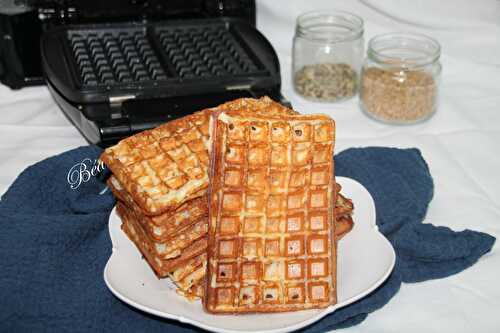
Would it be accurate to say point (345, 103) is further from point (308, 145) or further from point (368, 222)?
point (308, 145)

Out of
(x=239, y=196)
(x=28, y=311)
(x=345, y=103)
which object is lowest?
(x=345, y=103)

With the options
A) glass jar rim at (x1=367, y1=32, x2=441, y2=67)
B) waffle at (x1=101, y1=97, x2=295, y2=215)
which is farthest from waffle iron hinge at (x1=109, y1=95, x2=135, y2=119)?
glass jar rim at (x1=367, y1=32, x2=441, y2=67)

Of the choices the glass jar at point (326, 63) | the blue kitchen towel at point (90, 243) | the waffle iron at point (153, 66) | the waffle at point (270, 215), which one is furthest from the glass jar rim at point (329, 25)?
the waffle at point (270, 215)

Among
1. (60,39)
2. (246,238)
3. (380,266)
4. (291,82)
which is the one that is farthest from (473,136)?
(60,39)

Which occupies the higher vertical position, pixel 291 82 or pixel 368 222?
pixel 368 222

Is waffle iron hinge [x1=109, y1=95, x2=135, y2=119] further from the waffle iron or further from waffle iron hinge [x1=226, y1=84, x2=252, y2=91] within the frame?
waffle iron hinge [x1=226, y1=84, x2=252, y2=91]

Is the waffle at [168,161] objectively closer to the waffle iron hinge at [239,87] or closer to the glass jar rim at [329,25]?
the waffle iron hinge at [239,87]
